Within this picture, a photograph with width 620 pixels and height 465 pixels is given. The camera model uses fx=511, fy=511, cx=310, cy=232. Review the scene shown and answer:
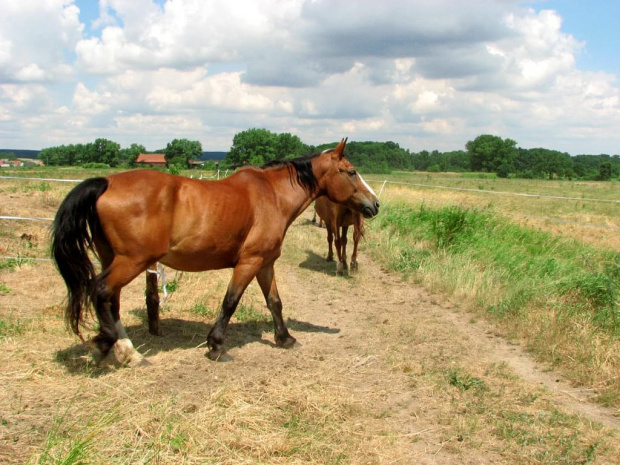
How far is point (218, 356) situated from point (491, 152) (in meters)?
105

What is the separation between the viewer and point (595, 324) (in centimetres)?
597

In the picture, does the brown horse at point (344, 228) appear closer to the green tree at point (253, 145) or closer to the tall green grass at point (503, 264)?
the tall green grass at point (503, 264)

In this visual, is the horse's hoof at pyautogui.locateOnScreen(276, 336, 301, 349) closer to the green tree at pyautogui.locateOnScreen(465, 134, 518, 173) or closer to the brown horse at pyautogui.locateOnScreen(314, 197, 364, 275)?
the brown horse at pyautogui.locateOnScreen(314, 197, 364, 275)

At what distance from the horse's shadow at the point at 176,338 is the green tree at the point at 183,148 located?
81.7 meters

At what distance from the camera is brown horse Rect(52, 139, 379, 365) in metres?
4.48

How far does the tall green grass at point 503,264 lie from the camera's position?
6602 mm

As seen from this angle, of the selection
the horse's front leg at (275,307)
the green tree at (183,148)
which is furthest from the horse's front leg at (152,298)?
the green tree at (183,148)

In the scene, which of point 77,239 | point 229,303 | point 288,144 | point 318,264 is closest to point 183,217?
point 77,239

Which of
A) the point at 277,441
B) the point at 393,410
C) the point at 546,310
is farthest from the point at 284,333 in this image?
the point at 546,310

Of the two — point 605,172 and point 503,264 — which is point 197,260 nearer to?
point 503,264

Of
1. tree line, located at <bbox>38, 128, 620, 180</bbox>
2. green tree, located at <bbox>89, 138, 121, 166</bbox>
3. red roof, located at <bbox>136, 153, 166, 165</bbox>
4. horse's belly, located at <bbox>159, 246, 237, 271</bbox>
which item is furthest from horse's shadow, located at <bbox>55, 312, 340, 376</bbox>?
red roof, located at <bbox>136, 153, 166, 165</bbox>

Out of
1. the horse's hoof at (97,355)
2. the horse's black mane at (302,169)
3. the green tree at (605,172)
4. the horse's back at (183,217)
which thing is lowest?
the horse's hoof at (97,355)

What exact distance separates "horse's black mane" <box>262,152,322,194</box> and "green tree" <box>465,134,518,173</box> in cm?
10086

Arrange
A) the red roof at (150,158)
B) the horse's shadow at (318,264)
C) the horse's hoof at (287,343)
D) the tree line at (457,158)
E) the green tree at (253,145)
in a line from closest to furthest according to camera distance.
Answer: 1. the horse's hoof at (287,343)
2. the horse's shadow at (318,264)
3. the green tree at (253,145)
4. the tree line at (457,158)
5. the red roof at (150,158)
